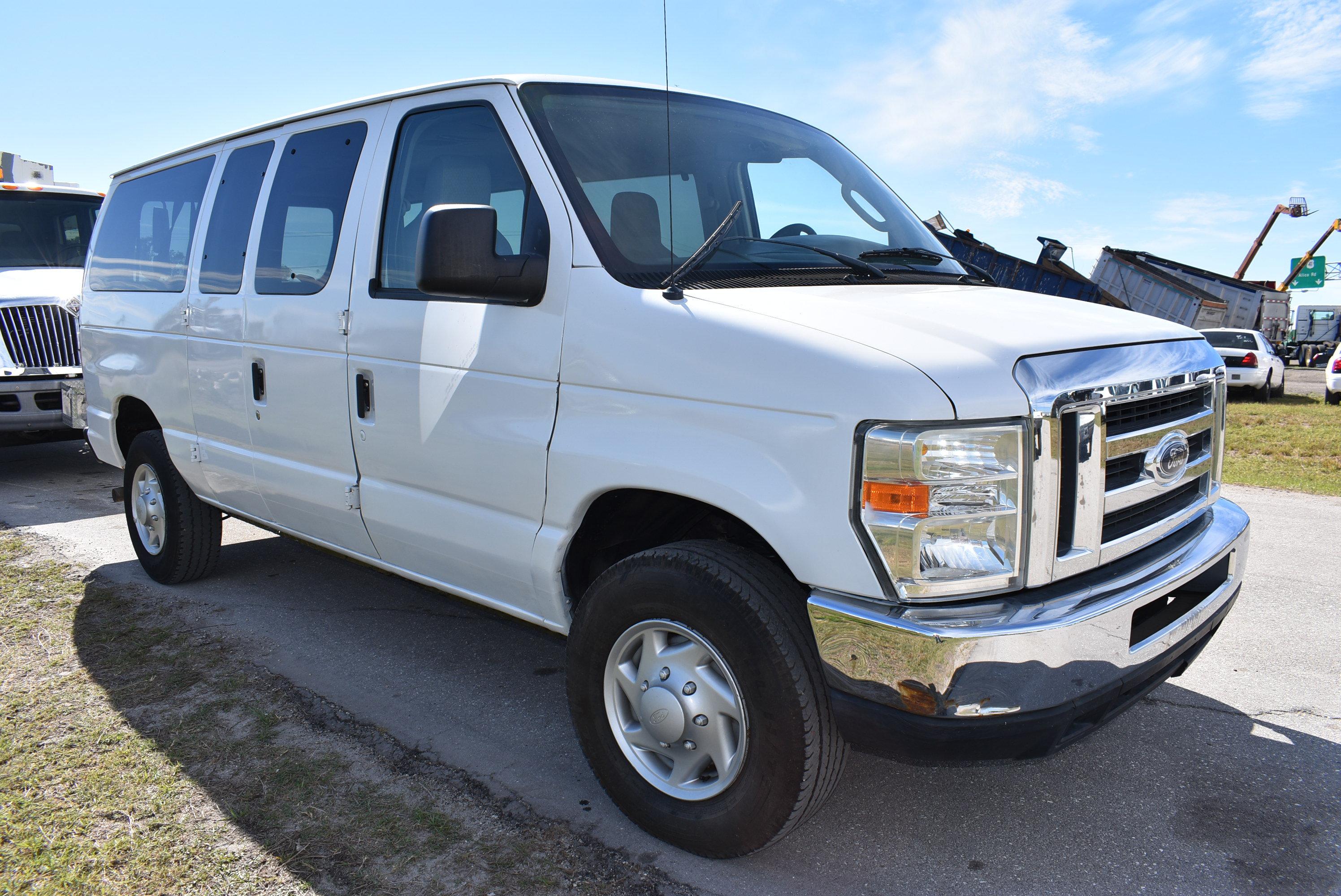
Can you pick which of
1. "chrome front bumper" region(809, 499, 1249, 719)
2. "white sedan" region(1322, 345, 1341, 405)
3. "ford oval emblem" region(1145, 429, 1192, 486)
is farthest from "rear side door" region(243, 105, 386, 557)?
"white sedan" region(1322, 345, 1341, 405)

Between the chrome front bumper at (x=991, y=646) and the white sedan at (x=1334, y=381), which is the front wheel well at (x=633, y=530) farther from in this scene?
the white sedan at (x=1334, y=381)

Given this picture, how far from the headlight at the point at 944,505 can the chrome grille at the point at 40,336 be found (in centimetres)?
814

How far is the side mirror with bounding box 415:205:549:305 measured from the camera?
2.58 m

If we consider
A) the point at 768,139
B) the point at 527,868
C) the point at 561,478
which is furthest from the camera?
the point at 768,139

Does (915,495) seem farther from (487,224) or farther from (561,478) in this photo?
(487,224)

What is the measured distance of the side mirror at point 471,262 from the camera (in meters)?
2.58

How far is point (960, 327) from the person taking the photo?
2.32m

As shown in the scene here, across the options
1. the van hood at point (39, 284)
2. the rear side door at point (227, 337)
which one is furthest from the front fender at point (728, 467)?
the van hood at point (39, 284)

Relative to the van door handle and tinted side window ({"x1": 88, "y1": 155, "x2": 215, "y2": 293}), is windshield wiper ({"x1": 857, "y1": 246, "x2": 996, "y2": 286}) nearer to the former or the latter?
the van door handle

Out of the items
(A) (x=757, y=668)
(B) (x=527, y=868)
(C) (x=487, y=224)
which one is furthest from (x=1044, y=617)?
(C) (x=487, y=224)

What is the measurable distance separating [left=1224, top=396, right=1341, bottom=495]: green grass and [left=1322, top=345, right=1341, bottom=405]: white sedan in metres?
0.79

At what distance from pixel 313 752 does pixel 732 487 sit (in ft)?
6.09

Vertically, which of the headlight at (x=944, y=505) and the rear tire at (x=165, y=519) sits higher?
the headlight at (x=944, y=505)

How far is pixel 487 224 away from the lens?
2.60 metres
